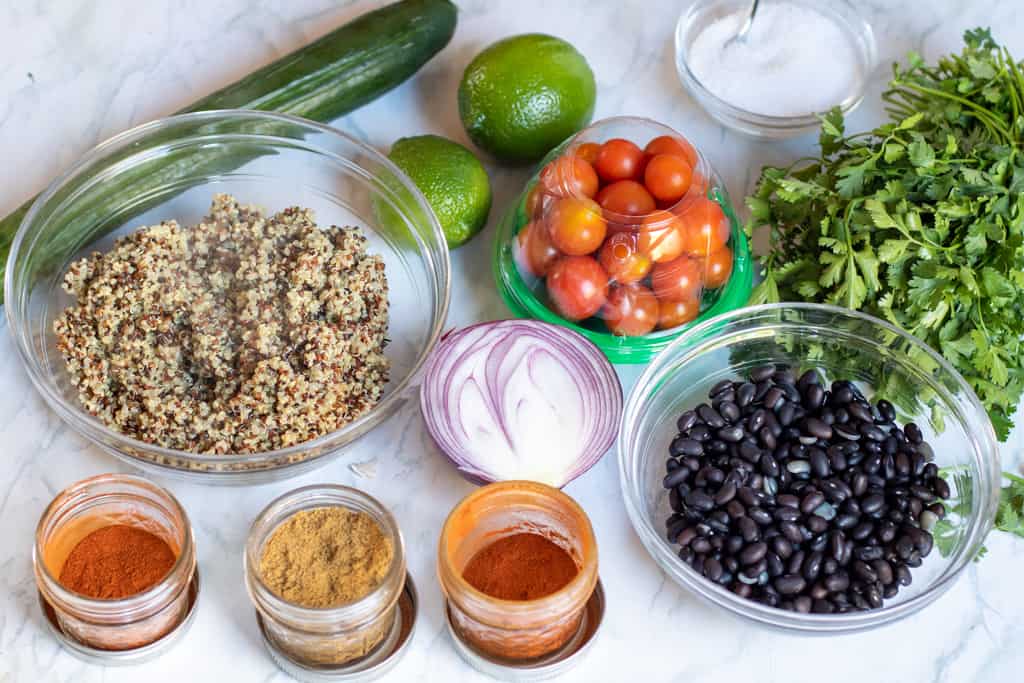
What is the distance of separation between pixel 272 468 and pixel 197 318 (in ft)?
0.82

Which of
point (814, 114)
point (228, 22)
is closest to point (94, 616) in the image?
point (228, 22)

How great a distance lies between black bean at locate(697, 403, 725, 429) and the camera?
182 cm

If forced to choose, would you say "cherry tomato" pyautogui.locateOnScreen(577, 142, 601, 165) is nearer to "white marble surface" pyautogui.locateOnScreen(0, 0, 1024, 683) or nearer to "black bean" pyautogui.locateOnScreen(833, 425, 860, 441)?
"white marble surface" pyautogui.locateOnScreen(0, 0, 1024, 683)

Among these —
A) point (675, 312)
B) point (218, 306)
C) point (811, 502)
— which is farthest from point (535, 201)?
point (811, 502)

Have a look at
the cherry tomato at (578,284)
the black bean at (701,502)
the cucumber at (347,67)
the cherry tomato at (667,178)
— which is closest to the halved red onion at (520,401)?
the cherry tomato at (578,284)

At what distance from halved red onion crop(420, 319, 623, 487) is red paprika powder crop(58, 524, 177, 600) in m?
0.43

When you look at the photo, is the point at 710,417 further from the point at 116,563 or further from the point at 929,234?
the point at 116,563

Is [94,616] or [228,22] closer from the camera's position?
[94,616]

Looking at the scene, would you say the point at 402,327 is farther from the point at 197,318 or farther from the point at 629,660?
the point at 629,660

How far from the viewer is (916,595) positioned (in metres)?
1.68

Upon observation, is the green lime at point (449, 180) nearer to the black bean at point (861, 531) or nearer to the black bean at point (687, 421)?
the black bean at point (687, 421)

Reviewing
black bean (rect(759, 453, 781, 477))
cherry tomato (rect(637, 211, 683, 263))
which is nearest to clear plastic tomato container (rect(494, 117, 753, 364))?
cherry tomato (rect(637, 211, 683, 263))

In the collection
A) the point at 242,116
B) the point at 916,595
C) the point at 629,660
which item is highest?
the point at 242,116

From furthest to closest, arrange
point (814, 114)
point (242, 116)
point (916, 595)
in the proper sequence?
point (814, 114) < point (242, 116) < point (916, 595)
